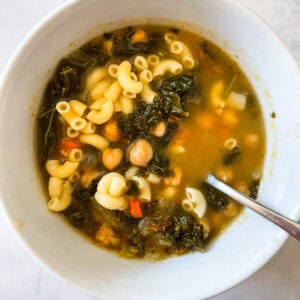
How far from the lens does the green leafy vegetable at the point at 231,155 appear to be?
237cm

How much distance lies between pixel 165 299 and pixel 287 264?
0.60 meters

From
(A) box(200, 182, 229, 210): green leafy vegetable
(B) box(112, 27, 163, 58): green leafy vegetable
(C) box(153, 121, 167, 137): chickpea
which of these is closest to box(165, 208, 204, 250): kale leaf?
(A) box(200, 182, 229, 210): green leafy vegetable

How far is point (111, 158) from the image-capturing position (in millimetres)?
2314

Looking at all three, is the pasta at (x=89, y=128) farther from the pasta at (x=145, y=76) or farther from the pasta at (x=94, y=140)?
the pasta at (x=145, y=76)

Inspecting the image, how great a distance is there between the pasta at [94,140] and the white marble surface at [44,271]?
1.51ft

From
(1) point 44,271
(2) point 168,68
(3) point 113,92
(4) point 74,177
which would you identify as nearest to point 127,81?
(3) point 113,92

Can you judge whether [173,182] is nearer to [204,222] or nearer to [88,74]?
[204,222]

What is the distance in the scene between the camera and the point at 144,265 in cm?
231

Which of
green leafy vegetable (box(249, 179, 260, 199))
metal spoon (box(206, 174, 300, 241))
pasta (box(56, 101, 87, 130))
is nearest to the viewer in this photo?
metal spoon (box(206, 174, 300, 241))

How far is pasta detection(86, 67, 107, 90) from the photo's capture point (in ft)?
7.61

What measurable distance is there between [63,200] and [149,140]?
0.42 meters

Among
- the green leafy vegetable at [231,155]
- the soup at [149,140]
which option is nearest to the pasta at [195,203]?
the soup at [149,140]

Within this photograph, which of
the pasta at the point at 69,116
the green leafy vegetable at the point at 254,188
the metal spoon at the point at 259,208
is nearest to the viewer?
the metal spoon at the point at 259,208

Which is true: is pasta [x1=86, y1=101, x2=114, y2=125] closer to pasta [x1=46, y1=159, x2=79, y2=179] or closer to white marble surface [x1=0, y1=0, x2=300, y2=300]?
pasta [x1=46, y1=159, x2=79, y2=179]
